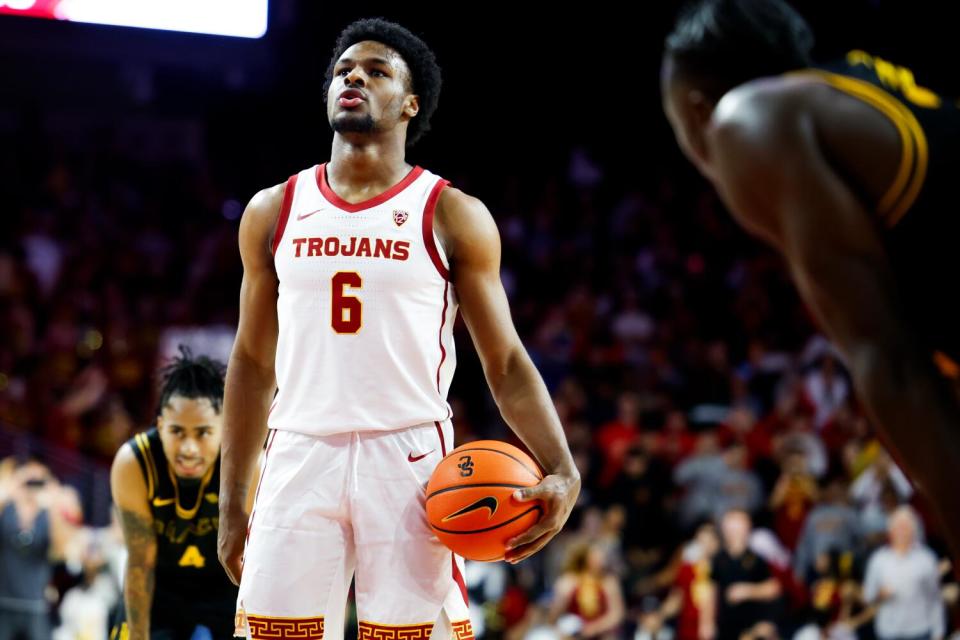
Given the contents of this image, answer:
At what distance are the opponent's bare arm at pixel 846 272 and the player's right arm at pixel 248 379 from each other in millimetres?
2021

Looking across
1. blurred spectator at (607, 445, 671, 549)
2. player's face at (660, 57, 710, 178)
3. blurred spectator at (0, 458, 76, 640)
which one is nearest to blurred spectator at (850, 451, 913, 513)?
blurred spectator at (607, 445, 671, 549)

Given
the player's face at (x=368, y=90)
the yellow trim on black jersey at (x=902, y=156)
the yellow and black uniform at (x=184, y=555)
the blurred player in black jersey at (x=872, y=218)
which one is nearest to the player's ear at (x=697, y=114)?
the blurred player in black jersey at (x=872, y=218)

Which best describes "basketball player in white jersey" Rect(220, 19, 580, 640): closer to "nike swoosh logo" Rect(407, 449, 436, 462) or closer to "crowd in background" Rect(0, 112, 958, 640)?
"nike swoosh logo" Rect(407, 449, 436, 462)

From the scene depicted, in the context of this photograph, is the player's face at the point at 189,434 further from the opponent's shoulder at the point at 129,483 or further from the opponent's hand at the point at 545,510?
the opponent's hand at the point at 545,510

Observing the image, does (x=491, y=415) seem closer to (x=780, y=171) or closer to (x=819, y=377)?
(x=819, y=377)

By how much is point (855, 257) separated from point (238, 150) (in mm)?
14104

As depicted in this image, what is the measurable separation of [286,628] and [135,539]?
155cm

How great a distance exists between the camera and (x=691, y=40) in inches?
92.5

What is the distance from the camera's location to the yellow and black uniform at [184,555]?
4875 mm

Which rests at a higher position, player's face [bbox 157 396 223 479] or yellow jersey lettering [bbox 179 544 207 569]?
player's face [bbox 157 396 223 479]

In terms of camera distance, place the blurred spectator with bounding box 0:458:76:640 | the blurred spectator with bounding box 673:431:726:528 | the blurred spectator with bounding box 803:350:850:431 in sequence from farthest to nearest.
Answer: the blurred spectator with bounding box 803:350:850:431 < the blurred spectator with bounding box 673:431:726:528 < the blurred spectator with bounding box 0:458:76:640

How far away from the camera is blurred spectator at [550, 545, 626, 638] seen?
992cm

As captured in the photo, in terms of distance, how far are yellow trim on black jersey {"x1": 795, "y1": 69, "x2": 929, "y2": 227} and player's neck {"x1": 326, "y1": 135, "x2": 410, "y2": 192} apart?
1915 mm

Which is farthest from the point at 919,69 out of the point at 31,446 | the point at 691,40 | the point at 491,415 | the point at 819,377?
the point at 691,40
